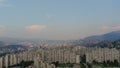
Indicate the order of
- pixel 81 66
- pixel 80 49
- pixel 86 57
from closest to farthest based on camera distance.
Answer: pixel 81 66 → pixel 86 57 → pixel 80 49

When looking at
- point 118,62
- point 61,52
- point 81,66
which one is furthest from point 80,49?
point 81,66

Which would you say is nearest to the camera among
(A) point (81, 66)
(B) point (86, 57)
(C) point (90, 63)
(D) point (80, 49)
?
(A) point (81, 66)

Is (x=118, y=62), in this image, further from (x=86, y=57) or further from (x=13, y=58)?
(x=13, y=58)

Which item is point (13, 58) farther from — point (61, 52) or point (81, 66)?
point (81, 66)

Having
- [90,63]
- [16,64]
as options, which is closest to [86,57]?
[90,63]

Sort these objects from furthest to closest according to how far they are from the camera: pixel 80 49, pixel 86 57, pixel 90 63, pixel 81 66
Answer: pixel 80 49 → pixel 86 57 → pixel 90 63 → pixel 81 66

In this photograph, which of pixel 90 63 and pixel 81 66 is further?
pixel 90 63

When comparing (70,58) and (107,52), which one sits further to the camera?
(107,52)

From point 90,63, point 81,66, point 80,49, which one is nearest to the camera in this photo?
point 81,66
